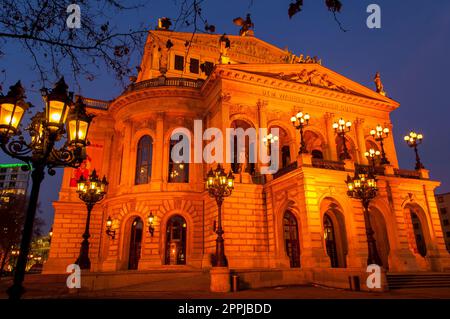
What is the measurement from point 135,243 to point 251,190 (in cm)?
1046

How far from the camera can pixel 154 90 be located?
28328 millimetres

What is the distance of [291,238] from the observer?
81.1 ft

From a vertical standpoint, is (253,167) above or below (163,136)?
below

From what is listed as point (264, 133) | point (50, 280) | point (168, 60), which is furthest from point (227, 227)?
point (168, 60)

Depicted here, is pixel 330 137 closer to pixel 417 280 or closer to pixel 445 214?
pixel 417 280

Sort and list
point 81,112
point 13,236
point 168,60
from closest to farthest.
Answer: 1. point 81,112
2. point 168,60
3. point 13,236

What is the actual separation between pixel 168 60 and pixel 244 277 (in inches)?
1030

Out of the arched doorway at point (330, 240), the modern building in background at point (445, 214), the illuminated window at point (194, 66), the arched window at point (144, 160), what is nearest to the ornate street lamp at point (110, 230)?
the arched window at point (144, 160)

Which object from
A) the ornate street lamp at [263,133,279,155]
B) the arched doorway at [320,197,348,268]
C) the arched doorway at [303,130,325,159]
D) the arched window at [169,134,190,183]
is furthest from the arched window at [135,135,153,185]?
the arched doorway at [320,197,348,268]

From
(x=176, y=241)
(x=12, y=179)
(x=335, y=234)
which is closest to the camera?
(x=335, y=234)

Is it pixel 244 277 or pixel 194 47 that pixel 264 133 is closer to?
pixel 244 277

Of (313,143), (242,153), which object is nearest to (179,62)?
(242,153)

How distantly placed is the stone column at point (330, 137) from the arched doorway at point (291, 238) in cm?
638

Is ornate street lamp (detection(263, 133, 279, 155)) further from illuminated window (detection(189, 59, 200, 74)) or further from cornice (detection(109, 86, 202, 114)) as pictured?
illuminated window (detection(189, 59, 200, 74))
